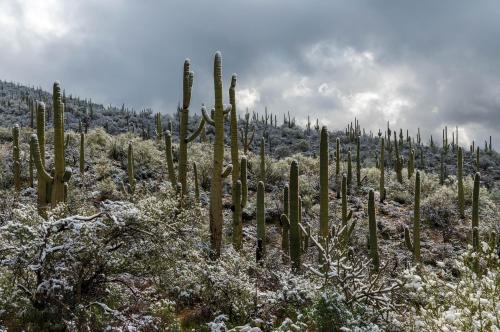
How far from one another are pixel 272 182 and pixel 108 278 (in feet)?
68.6

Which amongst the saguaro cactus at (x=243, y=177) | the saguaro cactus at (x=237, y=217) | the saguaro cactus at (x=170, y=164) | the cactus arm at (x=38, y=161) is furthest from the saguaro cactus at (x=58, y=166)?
the saguaro cactus at (x=243, y=177)

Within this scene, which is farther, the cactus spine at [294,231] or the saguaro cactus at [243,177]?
the saguaro cactus at [243,177]

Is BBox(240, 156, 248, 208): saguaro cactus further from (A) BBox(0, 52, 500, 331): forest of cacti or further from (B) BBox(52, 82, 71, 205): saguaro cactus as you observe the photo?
(B) BBox(52, 82, 71, 205): saguaro cactus

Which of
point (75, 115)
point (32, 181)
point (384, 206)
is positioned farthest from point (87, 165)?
point (75, 115)

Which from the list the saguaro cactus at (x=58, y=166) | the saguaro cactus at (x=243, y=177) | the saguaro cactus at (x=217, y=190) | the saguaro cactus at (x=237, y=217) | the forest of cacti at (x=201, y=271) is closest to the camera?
the forest of cacti at (x=201, y=271)

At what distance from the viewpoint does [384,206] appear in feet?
86.9

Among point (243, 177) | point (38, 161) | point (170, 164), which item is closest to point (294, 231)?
point (243, 177)

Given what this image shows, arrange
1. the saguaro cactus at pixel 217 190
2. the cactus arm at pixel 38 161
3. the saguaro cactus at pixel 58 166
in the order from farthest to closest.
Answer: the saguaro cactus at pixel 217 190, the cactus arm at pixel 38 161, the saguaro cactus at pixel 58 166

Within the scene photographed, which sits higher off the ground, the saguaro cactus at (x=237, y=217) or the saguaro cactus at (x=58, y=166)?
the saguaro cactus at (x=58, y=166)

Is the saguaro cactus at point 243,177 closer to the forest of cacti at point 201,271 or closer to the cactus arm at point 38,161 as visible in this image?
the forest of cacti at point 201,271

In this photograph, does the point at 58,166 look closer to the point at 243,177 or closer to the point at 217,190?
the point at 217,190

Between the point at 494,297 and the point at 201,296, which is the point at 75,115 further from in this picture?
the point at 494,297

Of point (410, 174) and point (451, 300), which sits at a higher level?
point (410, 174)

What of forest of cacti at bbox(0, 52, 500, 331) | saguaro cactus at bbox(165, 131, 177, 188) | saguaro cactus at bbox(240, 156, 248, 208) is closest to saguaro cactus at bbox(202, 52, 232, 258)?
forest of cacti at bbox(0, 52, 500, 331)
